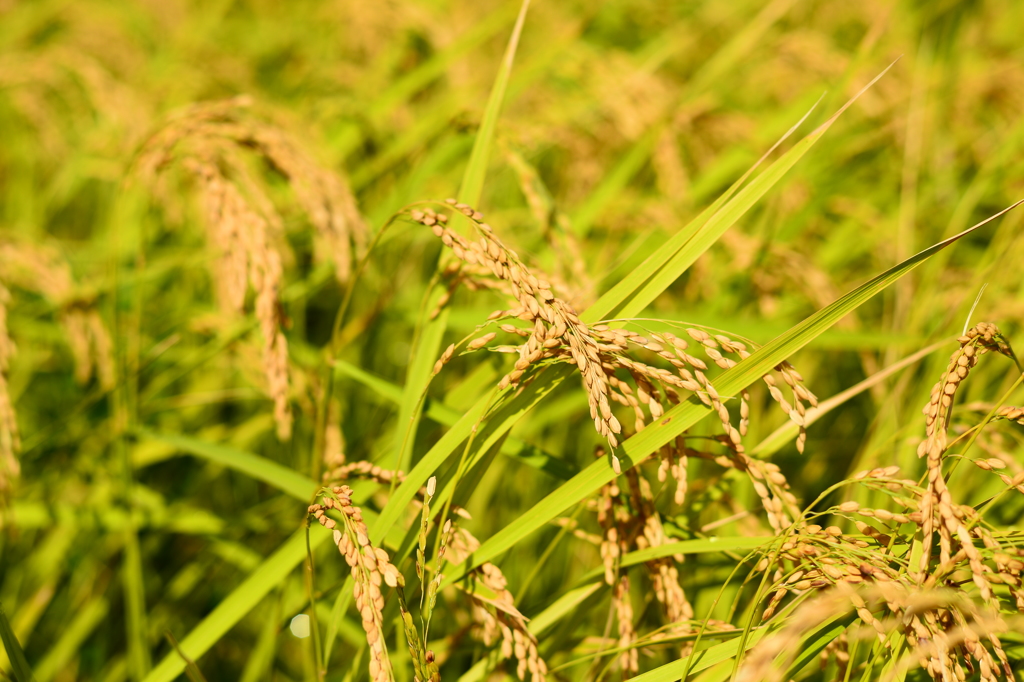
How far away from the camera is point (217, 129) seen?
4.99 feet

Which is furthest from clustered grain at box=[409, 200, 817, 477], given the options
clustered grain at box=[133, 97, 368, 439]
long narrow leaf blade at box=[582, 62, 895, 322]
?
clustered grain at box=[133, 97, 368, 439]

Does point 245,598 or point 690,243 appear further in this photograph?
point 245,598

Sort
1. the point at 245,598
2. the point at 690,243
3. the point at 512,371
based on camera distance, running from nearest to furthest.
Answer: the point at 512,371 → the point at 690,243 → the point at 245,598

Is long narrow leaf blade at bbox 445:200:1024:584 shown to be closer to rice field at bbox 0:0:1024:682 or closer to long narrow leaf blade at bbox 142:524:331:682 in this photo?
rice field at bbox 0:0:1024:682

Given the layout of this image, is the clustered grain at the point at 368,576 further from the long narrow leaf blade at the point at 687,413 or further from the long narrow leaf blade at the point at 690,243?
the long narrow leaf blade at the point at 690,243

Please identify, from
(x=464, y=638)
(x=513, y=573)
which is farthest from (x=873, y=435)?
(x=464, y=638)

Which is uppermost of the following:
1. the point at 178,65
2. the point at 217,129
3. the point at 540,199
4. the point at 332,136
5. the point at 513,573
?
the point at 178,65

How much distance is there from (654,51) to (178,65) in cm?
239

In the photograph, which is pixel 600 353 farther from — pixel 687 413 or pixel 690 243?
pixel 690 243

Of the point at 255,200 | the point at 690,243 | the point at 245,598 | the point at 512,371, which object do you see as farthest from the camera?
the point at 255,200

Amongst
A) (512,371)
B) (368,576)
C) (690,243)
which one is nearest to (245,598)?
(368,576)

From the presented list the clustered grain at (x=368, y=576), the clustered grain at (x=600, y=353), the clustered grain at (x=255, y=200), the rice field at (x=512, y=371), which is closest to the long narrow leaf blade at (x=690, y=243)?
the rice field at (x=512, y=371)

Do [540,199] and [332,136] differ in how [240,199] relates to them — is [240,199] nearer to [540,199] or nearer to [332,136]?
[540,199]

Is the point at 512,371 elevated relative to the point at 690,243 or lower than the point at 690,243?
lower
